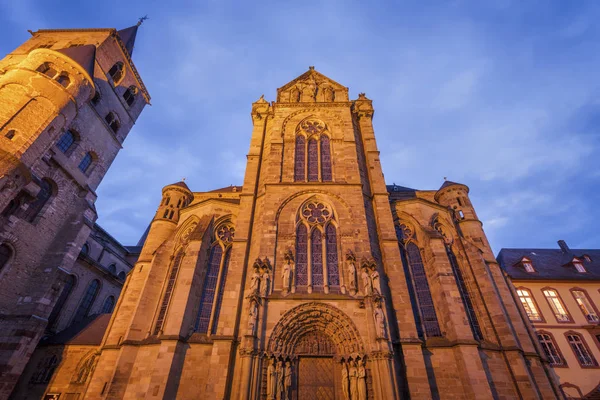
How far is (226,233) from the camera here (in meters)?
16.4

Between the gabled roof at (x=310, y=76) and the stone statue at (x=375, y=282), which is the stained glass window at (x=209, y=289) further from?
the gabled roof at (x=310, y=76)

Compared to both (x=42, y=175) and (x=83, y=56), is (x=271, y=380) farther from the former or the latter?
(x=83, y=56)

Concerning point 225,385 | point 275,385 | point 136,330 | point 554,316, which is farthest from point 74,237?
point 554,316

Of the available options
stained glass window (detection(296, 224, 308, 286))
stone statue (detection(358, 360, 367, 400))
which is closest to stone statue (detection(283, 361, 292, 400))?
stone statue (detection(358, 360, 367, 400))

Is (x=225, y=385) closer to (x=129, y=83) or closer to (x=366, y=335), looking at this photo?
(x=366, y=335)

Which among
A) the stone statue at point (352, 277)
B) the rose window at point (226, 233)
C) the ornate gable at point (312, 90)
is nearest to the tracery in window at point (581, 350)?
the stone statue at point (352, 277)

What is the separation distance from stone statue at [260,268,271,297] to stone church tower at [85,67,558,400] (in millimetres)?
40

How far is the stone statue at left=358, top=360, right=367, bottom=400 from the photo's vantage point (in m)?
10.2

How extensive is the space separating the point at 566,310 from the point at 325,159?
19934 millimetres

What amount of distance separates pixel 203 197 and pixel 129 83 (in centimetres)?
1566

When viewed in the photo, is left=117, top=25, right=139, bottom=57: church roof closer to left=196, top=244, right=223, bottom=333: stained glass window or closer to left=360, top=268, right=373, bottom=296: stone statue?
left=196, top=244, right=223, bottom=333: stained glass window

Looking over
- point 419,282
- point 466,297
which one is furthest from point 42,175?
point 466,297

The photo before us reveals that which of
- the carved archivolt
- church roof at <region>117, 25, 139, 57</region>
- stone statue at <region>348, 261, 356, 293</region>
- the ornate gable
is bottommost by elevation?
the carved archivolt

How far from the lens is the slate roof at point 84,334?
55.0 feet
